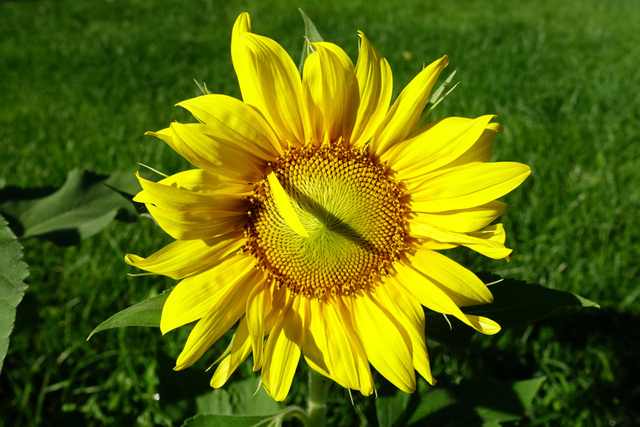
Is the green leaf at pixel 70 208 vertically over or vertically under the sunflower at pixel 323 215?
under

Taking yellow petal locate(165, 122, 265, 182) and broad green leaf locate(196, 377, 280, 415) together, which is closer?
yellow petal locate(165, 122, 265, 182)

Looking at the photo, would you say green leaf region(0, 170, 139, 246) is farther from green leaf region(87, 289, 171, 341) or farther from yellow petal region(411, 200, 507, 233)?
yellow petal region(411, 200, 507, 233)

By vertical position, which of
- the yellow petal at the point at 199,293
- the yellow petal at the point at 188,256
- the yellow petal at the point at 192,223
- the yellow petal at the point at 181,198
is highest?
the yellow petal at the point at 181,198

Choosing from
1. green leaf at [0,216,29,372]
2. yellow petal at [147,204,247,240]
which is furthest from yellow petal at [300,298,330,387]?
green leaf at [0,216,29,372]

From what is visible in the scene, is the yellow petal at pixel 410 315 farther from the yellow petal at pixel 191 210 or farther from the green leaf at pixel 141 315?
the green leaf at pixel 141 315

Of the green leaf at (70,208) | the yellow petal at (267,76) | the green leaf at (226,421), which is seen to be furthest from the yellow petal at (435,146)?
the green leaf at (70,208)

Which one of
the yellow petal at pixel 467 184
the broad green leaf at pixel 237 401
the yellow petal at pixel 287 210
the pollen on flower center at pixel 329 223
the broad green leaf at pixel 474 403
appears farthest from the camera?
the broad green leaf at pixel 237 401

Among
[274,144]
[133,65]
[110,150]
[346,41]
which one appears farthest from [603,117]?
[133,65]

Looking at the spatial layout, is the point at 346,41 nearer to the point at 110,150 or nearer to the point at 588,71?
the point at 588,71
